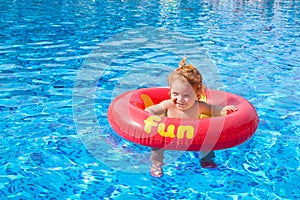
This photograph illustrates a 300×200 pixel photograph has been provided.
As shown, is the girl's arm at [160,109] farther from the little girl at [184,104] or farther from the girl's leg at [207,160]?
the girl's leg at [207,160]

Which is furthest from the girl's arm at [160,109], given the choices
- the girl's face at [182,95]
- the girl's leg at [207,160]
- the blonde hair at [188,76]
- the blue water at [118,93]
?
the girl's leg at [207,160]

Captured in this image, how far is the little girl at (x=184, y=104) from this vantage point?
3.84m

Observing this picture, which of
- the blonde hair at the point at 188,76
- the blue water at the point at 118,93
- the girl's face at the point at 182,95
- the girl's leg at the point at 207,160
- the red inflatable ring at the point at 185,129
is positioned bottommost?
the blue water at the point at 118,93

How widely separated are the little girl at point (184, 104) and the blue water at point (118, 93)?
0.34 feet

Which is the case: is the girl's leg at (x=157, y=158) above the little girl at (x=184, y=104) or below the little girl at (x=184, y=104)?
below

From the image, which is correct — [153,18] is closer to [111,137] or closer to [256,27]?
[256,27]

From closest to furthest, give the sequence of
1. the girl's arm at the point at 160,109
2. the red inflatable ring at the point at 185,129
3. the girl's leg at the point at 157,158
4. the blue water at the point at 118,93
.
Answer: the blue water at the point at 118,93
the red inflatable ring at the point at 185,129
the girl's leg at the point at 157,158
the girl's arm at the point at 160,109

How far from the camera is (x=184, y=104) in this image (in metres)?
3.94

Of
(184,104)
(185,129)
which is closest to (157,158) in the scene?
(185,129)

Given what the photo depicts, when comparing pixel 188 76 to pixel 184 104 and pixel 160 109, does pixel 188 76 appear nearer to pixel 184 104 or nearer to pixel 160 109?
pixel 184 104

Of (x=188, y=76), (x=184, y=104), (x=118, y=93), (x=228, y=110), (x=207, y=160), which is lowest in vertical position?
(x=118, y=93)

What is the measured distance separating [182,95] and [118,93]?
7.09 ft

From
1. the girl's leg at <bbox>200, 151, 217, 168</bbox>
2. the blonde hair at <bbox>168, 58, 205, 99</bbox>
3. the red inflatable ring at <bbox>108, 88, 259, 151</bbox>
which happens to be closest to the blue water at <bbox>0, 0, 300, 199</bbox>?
the girl's leg at <bbox>200, 151, 217, 168</bbox>

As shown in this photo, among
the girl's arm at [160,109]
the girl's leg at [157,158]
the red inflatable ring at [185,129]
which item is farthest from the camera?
the girl's arm at [160,109]
